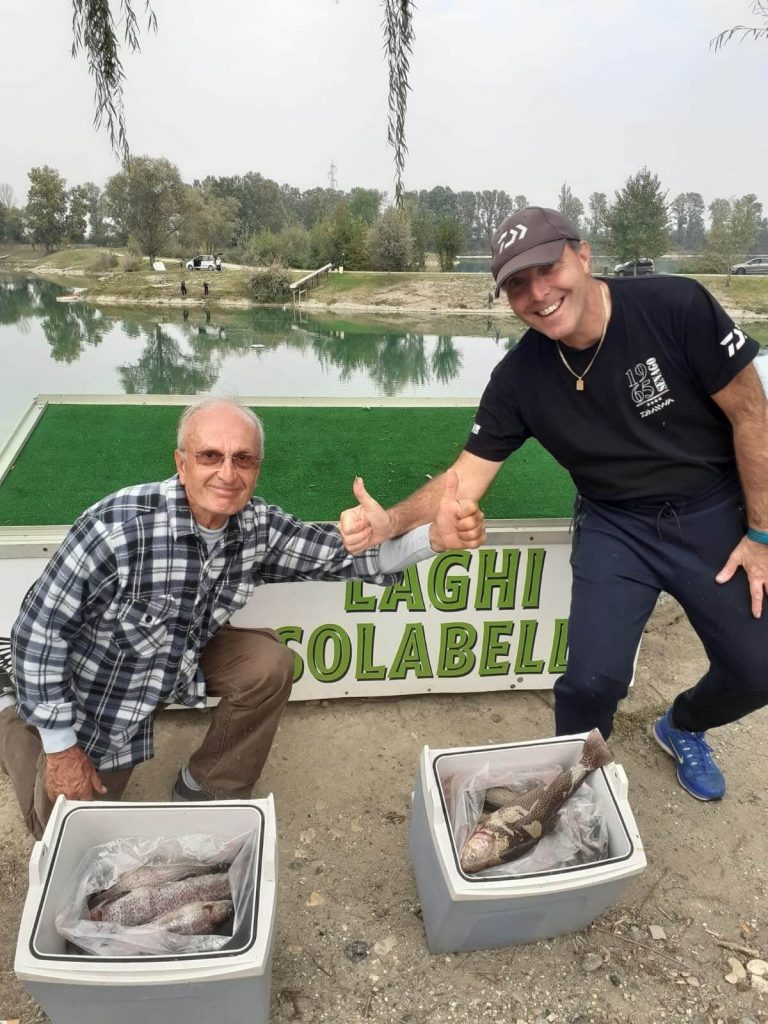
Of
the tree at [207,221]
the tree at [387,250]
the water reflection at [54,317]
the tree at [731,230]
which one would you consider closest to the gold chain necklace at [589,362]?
the tree at [387,250]

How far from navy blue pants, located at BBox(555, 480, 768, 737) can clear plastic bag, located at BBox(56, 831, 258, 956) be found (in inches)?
33.9

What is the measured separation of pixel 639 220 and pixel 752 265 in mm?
4060

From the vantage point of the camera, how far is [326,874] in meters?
1.57

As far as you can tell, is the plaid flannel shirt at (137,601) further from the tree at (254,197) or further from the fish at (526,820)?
the tree at (254,197)

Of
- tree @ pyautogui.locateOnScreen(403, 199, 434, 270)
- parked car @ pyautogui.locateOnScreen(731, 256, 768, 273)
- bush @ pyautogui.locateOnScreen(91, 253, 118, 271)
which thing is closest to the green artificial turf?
tree @ pyautogui.locateOnScreen(403, 199, 434, 270)

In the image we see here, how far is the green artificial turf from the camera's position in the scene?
217 cm

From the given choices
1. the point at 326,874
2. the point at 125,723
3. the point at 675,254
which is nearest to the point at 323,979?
the point at 326,874

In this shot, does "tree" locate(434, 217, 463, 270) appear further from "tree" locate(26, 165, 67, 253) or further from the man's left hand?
the man's left hand

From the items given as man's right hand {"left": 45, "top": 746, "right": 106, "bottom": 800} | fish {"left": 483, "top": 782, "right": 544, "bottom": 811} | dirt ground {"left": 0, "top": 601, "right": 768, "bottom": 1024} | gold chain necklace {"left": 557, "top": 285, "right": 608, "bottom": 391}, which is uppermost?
gold chain necklace {"left": 557, "top": 285, "right": 608, "bottom": 391}

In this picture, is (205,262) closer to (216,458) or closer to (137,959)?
(216,458)

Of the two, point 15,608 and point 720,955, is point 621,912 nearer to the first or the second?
point 720,955

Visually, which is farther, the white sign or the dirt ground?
the white sign

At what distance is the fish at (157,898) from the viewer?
112 centimetres

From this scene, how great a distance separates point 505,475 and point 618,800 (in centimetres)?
152
